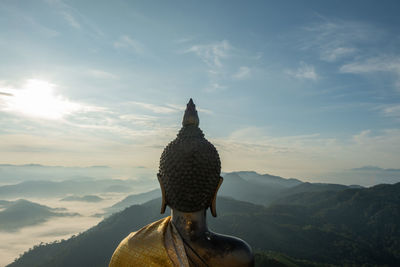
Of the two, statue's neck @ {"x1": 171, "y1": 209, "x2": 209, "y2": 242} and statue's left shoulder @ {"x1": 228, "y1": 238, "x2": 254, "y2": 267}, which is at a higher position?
statue's neck @ {"x1": 171, "y1": 209, "x2": 209, "y2": 242}

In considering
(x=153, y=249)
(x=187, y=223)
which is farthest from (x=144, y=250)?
(x=187, y=223)

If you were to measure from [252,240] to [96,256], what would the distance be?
65355 millimetres

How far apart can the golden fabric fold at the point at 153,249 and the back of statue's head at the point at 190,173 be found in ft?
1.49

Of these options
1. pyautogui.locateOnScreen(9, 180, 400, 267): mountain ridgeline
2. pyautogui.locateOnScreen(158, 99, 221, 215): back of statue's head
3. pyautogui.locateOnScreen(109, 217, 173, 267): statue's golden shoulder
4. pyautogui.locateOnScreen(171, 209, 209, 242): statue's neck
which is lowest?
pyautogui.locateOnScreen(9, 180, 400, 267): mountain ridgeline

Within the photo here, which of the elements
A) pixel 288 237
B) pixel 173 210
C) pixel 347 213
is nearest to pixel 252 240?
pixel 288 237

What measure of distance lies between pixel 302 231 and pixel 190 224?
138710 mm

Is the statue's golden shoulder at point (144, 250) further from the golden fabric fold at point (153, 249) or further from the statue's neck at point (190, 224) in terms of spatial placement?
the statue's neck at point (190, 224)

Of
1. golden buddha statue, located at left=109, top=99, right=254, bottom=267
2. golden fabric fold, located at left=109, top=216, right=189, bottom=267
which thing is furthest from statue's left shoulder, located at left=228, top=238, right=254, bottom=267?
golden fabric fold, located at left=109, top=216, right=189, bottom=267

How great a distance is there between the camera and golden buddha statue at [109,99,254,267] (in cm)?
416

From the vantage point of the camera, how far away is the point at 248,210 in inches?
6422

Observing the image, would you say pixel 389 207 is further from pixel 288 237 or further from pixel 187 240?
pixel 187 240

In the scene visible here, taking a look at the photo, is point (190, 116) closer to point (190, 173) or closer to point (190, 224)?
point (190, 173)

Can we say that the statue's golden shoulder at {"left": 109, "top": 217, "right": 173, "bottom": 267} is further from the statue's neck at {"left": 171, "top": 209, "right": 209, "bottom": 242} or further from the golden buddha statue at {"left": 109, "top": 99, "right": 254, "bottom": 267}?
the statue's neck at {"left": 171, "top": 209, "right": 209, "bottom": 242}

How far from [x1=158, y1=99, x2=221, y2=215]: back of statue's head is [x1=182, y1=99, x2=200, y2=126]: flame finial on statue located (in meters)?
0.30
